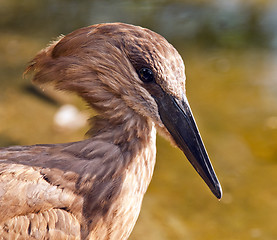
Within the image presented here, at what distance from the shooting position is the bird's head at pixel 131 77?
7.66ft

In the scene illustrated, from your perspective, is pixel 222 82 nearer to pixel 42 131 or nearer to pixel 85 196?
pixel 42 131

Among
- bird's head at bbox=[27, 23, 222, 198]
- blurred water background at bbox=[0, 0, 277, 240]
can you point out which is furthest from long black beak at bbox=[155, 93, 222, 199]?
blurred water background at bbox=[0, 0, 277, 240]

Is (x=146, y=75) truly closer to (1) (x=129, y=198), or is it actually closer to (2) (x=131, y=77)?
(2) (x=131, y=77)

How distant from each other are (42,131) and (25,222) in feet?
7.16

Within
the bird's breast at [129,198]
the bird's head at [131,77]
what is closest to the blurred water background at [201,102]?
the bird's head at [131,77]

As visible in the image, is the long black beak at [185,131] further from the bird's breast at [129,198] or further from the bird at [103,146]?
the bird's breast at [129,198]

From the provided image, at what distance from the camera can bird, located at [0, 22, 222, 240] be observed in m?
2.31

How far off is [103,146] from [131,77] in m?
0.35

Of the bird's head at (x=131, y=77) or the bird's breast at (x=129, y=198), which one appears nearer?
the bird's head at (x=131, y=77)

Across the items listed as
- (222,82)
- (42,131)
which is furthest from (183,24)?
(42,131)

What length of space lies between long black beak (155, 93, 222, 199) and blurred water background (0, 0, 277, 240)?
0.41 m

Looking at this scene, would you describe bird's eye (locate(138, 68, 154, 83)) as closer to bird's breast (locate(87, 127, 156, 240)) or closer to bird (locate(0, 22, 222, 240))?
bird (locate(0, 22, 222, 240))

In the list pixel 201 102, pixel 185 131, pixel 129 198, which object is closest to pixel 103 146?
pixel 129 198

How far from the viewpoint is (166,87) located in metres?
2.33
